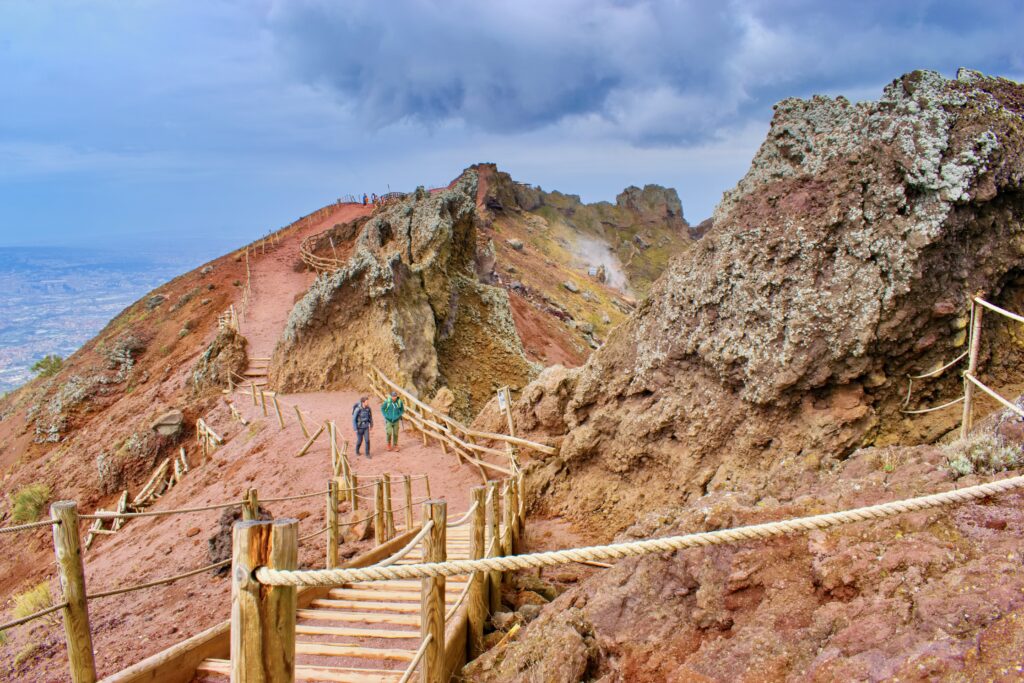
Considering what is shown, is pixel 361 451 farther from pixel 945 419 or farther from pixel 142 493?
pixel 945 419

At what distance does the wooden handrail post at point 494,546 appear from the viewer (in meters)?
6.45

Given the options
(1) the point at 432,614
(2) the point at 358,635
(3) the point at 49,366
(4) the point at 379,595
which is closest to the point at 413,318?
(4) the point at 379,595

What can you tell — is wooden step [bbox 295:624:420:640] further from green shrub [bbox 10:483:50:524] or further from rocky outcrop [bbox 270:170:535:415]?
green shrub [bbox 10:483:50:524]

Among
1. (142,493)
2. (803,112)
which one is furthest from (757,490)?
(142,493)

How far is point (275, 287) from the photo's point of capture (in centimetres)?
3128

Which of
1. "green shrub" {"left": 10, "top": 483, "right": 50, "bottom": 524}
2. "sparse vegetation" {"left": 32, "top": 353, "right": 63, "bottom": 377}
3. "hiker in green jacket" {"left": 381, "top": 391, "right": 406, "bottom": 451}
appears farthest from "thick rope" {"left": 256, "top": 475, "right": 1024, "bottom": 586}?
"sparse vegetation" {"left": 32, "top": 353, "right": 63, "bottom": 377}

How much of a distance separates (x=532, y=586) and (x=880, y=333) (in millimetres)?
4521

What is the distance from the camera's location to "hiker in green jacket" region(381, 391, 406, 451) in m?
14.1

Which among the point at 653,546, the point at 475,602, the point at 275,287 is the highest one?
the point at 275,287

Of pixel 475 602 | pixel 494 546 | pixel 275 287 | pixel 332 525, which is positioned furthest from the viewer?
pixel 275 287

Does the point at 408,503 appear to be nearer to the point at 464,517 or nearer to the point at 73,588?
the point at 464,517

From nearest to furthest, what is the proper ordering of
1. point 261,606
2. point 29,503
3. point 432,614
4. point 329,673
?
point 261,606 → point 432,614 → point 329,673 → point 29,503

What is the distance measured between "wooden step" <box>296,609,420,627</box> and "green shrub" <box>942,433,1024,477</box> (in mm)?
4170

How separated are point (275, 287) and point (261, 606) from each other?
31060mm
